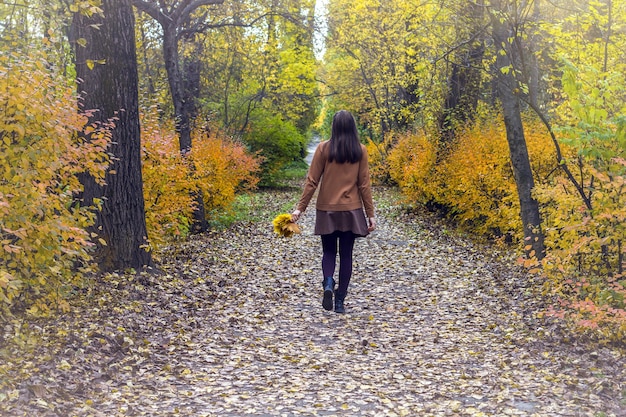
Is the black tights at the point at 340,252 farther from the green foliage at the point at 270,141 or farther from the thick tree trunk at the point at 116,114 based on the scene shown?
the green foliage at the point at 270,141

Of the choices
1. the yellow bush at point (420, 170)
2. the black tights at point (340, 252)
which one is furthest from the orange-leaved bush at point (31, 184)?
the yellow bush at point (420, 170)

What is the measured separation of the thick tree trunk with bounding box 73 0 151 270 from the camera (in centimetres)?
730

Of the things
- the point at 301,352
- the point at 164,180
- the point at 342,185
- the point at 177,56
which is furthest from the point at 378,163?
the point at 301,352

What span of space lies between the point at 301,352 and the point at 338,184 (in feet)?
6.01

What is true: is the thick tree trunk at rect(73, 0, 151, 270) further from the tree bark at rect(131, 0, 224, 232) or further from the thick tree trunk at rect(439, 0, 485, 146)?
the thick tree trunk at rect(439, 0, 485, 146)

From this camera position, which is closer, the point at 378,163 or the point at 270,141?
the point at 378,163

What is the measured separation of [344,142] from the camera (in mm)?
6547

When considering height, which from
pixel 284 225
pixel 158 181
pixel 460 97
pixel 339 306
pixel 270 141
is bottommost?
pixel 339 306

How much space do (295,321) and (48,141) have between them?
128 inches

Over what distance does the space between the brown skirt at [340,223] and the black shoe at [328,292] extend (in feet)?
1.97

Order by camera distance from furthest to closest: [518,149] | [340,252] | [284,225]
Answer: [518,149] < [340,252] < [284,225]

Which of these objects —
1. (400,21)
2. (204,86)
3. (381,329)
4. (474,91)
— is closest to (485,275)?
(381,329)

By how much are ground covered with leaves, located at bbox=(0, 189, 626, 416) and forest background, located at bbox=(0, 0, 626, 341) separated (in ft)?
1.21

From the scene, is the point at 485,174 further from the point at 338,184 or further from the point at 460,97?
the point at 338,184
